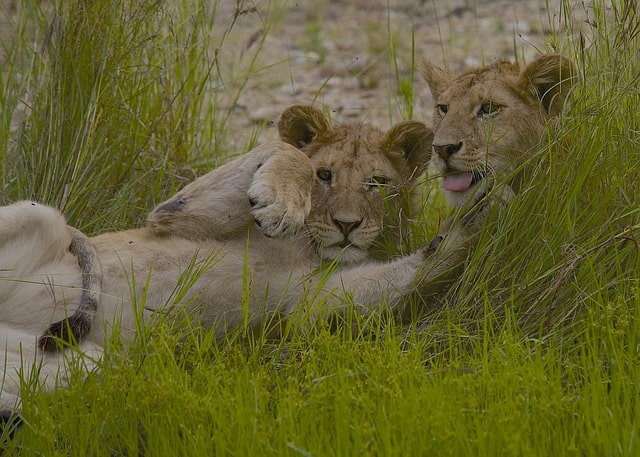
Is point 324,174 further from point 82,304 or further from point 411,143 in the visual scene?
point 82,304

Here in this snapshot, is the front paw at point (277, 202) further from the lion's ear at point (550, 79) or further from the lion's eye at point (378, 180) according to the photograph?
the lion's ear at point (550, 79)

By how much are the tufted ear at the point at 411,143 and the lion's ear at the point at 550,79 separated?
1.93ft

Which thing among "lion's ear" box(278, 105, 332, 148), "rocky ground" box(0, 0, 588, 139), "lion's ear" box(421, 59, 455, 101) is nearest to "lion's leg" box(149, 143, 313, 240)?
"lion's ear" box(278, 105, 332, 148)

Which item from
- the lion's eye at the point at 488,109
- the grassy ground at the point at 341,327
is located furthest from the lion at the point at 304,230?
the grassy ground at the point at 341,327

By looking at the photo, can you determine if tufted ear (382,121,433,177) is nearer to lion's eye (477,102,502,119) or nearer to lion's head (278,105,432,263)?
lion's head (278,105,432,263)

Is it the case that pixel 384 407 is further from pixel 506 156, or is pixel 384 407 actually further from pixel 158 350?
pixel 506 156

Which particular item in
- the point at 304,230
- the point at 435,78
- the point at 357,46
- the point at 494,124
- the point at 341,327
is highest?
the point at 435,78

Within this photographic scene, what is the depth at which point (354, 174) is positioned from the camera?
470 centimetres

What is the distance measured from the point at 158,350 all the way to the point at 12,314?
0.86 m

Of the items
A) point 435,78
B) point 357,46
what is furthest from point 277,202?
point 357,46

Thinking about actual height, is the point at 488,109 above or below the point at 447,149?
above

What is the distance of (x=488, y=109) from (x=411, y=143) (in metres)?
0.62

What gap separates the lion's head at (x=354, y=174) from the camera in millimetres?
4570

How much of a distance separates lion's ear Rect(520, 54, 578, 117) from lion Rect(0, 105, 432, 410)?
610 millimetres
